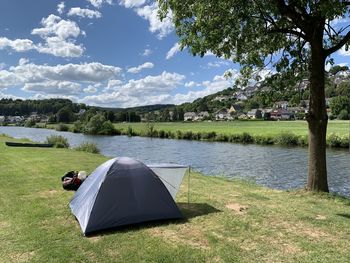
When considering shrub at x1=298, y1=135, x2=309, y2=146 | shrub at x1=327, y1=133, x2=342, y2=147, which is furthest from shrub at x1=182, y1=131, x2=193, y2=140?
shrub at x1=327, y1=133, x2=342, y2=147

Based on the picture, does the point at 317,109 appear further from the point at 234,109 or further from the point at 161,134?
the point at 234,109

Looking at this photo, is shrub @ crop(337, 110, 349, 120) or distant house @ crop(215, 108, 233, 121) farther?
distant house @ crop(215, 108, 233, 121)

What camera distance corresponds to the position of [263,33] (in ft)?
33.8

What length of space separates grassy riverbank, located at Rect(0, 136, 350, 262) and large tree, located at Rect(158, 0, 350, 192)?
2.01 metres

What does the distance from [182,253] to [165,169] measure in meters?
2.97

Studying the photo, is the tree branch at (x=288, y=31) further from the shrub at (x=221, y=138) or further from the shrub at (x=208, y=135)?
the shrub at (x=208, y=135)

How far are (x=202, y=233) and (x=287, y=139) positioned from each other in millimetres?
39309

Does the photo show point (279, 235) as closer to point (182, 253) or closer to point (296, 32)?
point (182, 253)

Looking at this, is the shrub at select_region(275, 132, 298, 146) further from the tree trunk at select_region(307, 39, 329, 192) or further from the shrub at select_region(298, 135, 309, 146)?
the tree trunk at select_region(307, 39, 329, 192)

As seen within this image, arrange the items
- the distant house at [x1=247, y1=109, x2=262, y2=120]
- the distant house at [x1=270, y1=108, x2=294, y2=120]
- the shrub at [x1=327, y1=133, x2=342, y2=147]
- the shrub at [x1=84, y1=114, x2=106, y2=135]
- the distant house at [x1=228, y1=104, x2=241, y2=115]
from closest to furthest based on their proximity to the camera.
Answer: the shrub at [x1=327, y1=133, x2=342, y2=147], the shrub at [x1=84, y1=114, x2=106, y2=135], the distant house at [x1=270, y1=108, x2=294, y2=120], the distant house at [x1=247, y1=109, x2=262, y2=120], the distant house at [x1=228, y1=104, x2=241, y2=115]

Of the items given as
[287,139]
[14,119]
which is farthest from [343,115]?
[14,119]

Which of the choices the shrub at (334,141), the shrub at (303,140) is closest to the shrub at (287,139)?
the shrub at (303,140)

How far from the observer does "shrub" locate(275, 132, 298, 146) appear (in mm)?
43125

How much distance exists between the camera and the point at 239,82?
37.2 ft
